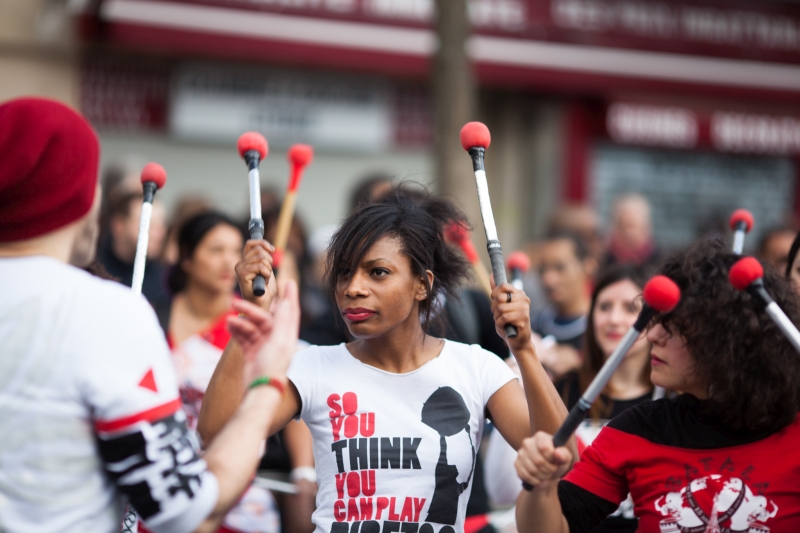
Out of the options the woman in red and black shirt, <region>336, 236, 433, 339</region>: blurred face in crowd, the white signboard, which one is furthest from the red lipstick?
the white signboard

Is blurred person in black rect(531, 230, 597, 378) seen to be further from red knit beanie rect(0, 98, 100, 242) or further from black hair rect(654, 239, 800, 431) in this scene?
red knit beanie rect(0, 98, 100, 242)

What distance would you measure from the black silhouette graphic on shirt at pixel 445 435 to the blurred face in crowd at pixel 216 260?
6.47 ft

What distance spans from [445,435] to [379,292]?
437 millimetres

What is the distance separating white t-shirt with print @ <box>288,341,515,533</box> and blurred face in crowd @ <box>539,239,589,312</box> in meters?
3.00

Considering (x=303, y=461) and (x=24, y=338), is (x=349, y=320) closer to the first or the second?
(x=24, y=338)

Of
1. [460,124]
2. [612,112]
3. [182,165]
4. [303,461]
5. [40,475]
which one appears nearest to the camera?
[40,475]

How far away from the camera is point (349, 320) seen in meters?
2.66

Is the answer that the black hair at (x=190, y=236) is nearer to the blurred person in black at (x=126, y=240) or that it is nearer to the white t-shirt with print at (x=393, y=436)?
the blurred person in black at (x=126, y=240)

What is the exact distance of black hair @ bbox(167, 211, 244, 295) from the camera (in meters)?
4.50

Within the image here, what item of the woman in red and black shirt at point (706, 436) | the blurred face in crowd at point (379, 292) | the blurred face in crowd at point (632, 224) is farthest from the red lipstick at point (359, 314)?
the blurred face in crowd at point (632, 224)

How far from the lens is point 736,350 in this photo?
2.46 metres

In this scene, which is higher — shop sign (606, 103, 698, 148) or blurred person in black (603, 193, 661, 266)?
shop sign (606, 103, 698, 148)

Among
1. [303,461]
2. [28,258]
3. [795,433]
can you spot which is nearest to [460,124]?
[303,461]

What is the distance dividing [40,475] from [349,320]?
1073 millimetres
